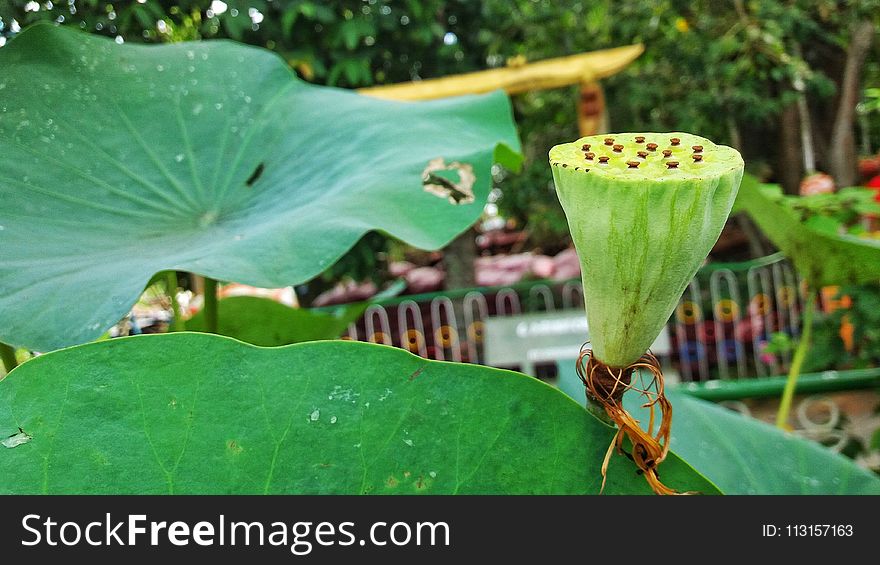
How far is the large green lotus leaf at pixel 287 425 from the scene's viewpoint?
0.81 ft

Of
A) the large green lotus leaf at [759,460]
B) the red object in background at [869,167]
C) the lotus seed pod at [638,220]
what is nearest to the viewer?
the lotus seed pod at [638,220]

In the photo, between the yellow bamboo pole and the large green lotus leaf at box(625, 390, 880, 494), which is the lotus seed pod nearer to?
the large green lotus leaf at box(625, 390, 880, 494)

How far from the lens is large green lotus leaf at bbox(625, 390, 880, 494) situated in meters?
0.48

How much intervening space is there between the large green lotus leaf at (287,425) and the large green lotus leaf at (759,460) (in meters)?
0.23

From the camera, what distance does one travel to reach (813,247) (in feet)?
2.47

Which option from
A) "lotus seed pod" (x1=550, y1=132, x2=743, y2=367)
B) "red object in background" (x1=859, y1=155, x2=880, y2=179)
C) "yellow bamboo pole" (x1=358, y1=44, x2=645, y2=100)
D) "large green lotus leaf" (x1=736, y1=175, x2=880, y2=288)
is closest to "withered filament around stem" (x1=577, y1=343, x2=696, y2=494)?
"lotus seed pod" (x1=550, y1=132, x2=743, y2=367)

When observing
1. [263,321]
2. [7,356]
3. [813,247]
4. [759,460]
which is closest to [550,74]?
[813,247]

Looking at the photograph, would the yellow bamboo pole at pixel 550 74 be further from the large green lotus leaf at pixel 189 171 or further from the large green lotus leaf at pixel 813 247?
the large green lotus leaf at pixel 189 171

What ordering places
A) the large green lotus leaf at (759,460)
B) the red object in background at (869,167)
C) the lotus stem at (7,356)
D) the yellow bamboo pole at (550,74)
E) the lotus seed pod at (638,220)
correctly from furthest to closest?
the red object in background at (869,167) → the yellow bamboo pole at (550,74) → the large green lotus leaf at (759,460) → the lotus stem at (7,356) → the lotus seed pod at (638,220)

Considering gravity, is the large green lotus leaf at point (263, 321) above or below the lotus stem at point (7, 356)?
below

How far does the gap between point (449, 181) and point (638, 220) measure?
31 centimetres

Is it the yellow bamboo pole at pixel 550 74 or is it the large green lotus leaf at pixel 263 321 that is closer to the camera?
the large green lotus leaf at pixel 263 321

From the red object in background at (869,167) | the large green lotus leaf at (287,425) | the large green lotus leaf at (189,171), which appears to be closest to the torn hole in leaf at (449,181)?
the large green lotus leaf at (189,171)
